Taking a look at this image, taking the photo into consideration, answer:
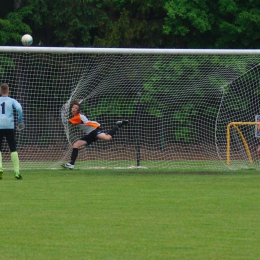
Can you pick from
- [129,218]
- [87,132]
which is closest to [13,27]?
[87,132]

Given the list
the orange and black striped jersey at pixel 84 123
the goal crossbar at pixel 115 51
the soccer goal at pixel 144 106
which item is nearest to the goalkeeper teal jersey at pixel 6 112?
the goal crossbar at pixel 115 51

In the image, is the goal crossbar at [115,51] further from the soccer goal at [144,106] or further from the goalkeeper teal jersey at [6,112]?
the goalkeeper teal jersey at [6,112]

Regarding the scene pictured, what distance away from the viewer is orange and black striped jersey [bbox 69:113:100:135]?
60.1ft

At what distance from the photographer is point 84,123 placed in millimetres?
18484

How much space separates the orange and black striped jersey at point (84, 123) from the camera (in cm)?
1833

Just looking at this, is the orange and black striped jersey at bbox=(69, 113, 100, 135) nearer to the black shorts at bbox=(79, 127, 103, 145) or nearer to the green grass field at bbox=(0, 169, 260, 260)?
the black shorts at bbox=(79, 127, 103, 145)

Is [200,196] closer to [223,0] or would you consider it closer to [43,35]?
[223,0]

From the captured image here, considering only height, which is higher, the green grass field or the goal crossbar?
the goal crossbar

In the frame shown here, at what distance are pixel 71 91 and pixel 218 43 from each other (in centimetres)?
1503

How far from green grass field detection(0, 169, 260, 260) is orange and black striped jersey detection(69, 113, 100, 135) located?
256 cm

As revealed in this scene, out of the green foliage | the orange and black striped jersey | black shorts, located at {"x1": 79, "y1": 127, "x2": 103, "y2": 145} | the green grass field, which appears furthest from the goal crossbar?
the green foliage

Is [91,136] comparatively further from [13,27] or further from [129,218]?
[13,27]

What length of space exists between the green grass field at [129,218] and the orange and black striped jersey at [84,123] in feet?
8.40

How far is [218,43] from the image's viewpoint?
110 feet
